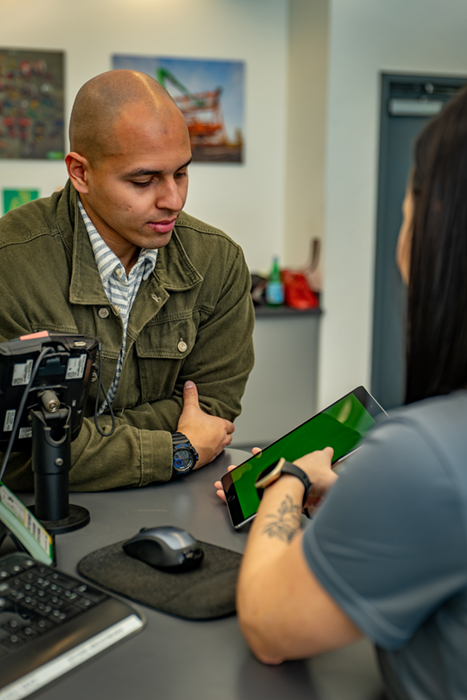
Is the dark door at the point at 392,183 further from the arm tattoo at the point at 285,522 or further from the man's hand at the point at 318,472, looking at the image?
the arm tattoo at the point at 285,522

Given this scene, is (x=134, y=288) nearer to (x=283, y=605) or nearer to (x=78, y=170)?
(x=78, y=170)

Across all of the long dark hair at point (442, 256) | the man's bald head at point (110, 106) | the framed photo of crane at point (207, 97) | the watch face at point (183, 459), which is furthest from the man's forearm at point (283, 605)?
the framed photo of crane at point (207, 97)

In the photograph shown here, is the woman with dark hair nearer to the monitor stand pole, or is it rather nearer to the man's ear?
the monitor stand pole

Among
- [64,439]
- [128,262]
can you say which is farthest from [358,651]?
[128,262]

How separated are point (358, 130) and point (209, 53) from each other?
1.00m

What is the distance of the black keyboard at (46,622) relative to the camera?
67 cm

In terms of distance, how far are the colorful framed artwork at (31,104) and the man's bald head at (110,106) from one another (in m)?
2.48

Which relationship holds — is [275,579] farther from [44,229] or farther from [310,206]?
[310,206]

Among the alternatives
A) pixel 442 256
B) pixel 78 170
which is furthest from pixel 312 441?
pixel 78 170

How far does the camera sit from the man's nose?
1.35 m

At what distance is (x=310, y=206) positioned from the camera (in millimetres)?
3709

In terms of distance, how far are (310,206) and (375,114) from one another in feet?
1.98

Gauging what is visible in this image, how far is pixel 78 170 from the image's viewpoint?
4.58 feet

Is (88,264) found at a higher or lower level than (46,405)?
higher
